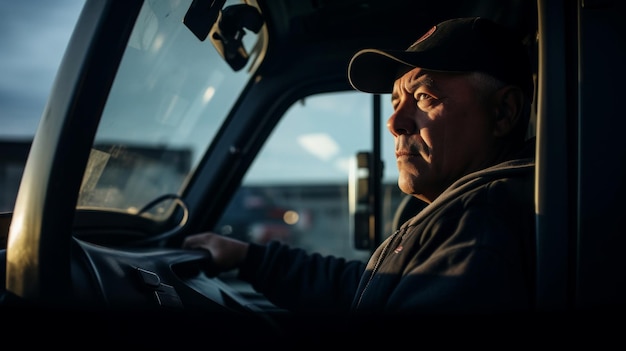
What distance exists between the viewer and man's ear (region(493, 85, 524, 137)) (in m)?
1.56

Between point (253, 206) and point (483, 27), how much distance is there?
1271 cm

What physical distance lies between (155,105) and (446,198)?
1253mm

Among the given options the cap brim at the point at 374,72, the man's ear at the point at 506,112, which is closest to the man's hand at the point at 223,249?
the cap brim at the point at 374,72

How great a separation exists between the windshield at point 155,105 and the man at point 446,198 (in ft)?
1.37

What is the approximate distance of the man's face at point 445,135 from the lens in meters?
1.53

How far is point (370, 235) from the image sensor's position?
99.0 inches

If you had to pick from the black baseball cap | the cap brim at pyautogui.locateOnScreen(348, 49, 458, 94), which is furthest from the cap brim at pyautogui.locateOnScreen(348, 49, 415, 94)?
the black baseball cap

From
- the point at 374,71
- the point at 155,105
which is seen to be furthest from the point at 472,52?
the point at 155,105

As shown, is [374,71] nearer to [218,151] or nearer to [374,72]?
[374,72]

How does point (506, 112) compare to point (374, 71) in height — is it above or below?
below

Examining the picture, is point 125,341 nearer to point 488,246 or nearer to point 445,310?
point 445,310

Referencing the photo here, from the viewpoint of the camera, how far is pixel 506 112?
1.57m

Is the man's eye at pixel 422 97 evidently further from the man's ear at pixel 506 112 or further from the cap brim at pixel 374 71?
the man's ear at pixel 506 112

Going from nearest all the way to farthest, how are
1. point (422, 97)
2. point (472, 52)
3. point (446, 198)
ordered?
point (446, 198), point (472, 52), point (422, 97)
